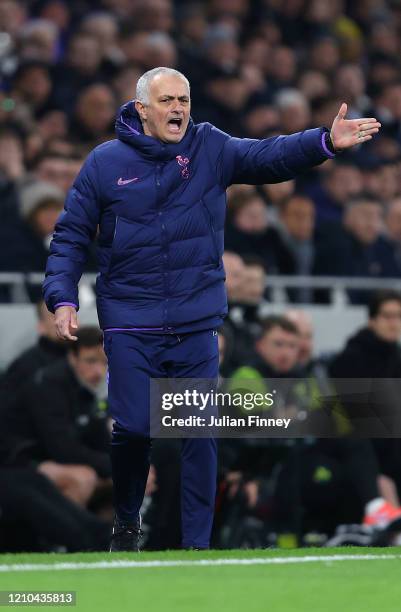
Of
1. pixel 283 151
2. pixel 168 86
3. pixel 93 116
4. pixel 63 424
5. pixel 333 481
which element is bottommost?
pixel 333 481

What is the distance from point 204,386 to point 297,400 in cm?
246

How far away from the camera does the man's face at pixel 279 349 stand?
9828 millimetres

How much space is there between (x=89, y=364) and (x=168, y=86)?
2736 mm

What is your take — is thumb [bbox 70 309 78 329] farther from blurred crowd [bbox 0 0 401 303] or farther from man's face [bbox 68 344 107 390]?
blurred crowd [bbox 0 0 401 303]

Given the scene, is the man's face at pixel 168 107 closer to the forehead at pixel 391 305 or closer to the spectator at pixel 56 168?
the forehead at pixel 391 305

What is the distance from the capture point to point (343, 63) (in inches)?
691

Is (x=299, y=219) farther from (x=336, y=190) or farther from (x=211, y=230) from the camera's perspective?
(x=211, y=230)

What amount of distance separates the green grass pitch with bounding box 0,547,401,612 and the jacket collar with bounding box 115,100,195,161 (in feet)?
5.15

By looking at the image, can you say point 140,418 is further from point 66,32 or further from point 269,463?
point 66,32

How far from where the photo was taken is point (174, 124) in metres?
6.56

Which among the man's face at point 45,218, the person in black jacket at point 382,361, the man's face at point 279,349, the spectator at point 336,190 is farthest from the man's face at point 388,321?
the spectator at point 336,190

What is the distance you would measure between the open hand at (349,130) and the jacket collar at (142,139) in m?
0.62

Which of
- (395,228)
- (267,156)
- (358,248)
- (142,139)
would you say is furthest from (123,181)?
(395,228)

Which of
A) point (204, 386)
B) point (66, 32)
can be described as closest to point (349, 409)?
point (204, 386)
